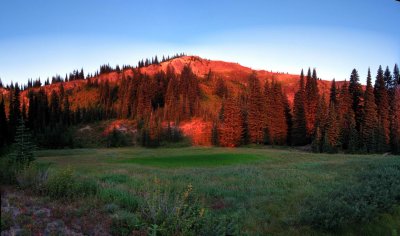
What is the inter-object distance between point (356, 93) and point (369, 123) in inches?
553

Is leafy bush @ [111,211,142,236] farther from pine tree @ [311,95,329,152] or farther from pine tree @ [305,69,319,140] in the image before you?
pine tree @ [305,69,319,140]

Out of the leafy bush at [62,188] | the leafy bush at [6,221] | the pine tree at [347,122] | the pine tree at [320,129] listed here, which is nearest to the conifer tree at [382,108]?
the pine tree at [347,122]

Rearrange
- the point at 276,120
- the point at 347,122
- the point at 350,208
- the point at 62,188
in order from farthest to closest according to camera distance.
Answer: the point at 276,120, the point at 347,122, the point at 350,208, the point at 62,188

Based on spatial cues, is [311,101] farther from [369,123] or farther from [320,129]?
[369,123]

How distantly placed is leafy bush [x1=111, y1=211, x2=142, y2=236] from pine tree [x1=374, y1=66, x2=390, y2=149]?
6899 cm

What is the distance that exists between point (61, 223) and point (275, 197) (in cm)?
1155

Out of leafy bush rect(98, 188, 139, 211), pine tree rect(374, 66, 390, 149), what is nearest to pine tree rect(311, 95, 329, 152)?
pine tree rect(374, 66, 390, 149)

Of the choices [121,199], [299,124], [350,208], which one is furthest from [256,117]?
[121,199]

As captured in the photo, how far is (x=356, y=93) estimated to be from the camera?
79438 mm

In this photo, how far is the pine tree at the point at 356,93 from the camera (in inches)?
3000

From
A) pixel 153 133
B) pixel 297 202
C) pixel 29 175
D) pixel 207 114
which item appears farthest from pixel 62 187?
pixel 207 114

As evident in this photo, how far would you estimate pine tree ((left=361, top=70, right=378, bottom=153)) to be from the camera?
6512 cm

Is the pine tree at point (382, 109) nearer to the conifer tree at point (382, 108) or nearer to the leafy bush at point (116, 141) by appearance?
the conifer tree at point (382, 108)

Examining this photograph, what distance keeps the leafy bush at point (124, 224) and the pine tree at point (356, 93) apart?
77.7m
